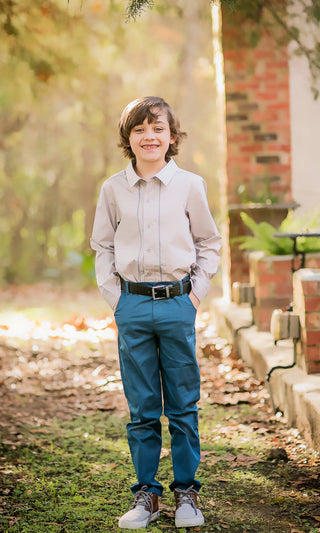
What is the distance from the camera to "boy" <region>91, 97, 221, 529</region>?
320 centimetres

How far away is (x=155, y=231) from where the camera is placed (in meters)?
3.21

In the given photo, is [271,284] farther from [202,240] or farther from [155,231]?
[155,231]

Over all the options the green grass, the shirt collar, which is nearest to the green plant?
the green grass

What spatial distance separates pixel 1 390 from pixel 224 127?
156 inches

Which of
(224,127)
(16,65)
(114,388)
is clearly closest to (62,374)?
(114,388)

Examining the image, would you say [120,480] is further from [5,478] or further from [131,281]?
[131,281]

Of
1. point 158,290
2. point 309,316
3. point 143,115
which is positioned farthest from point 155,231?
point 309,316

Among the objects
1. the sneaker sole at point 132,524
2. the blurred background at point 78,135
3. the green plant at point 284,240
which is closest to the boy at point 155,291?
the sneaker sole at point 132,524

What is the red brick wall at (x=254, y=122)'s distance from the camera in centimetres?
793

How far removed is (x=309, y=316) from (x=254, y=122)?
390 centimetres

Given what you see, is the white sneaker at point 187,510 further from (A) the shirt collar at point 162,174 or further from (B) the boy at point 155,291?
(A) the shirt collar at point 162,174

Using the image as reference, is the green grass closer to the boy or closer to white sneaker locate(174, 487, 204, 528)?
white sneaker locate(174, 487, 204, 528)

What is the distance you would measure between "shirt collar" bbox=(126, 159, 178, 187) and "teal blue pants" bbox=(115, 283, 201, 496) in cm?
52

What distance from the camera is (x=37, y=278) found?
18234mm
